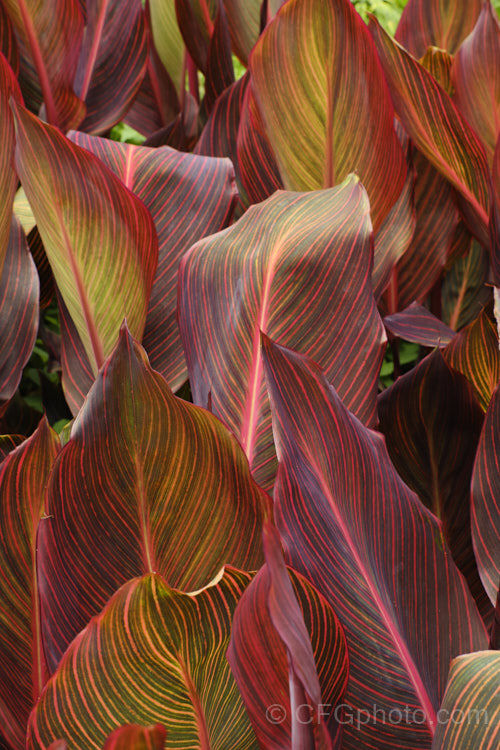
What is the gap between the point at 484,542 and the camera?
0.65m

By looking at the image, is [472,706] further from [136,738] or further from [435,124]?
[435,124]

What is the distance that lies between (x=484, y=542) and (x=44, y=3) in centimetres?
101

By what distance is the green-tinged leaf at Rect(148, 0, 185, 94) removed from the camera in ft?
4.74

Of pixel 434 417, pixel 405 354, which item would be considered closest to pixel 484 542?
pixel 434 417

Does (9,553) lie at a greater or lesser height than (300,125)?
lesser

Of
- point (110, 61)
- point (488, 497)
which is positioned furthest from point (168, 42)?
point (488, 497)

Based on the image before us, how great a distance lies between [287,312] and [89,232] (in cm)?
24

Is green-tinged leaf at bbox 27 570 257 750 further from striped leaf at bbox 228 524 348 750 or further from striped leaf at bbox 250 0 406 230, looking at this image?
striped leaf at bbox 250 0 406 230

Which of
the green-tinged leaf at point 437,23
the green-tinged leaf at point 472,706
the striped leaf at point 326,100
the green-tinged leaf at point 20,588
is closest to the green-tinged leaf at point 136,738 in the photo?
the green-tinged leaf at point 472,706

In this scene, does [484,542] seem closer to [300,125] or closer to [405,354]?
[300,125]

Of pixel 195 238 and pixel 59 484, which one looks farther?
pixel 195 238

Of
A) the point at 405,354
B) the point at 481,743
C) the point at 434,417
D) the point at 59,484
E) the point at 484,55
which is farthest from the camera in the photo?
the point at 405,354

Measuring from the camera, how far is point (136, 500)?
57cm

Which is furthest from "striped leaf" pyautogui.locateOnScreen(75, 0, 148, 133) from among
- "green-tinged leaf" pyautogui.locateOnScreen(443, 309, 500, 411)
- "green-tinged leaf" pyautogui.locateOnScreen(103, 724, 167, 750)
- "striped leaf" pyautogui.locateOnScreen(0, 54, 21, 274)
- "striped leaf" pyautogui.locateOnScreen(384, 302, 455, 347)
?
"green-tinged leaf" pyautogui.locateOnScreen(103, 724, 167, 750)
